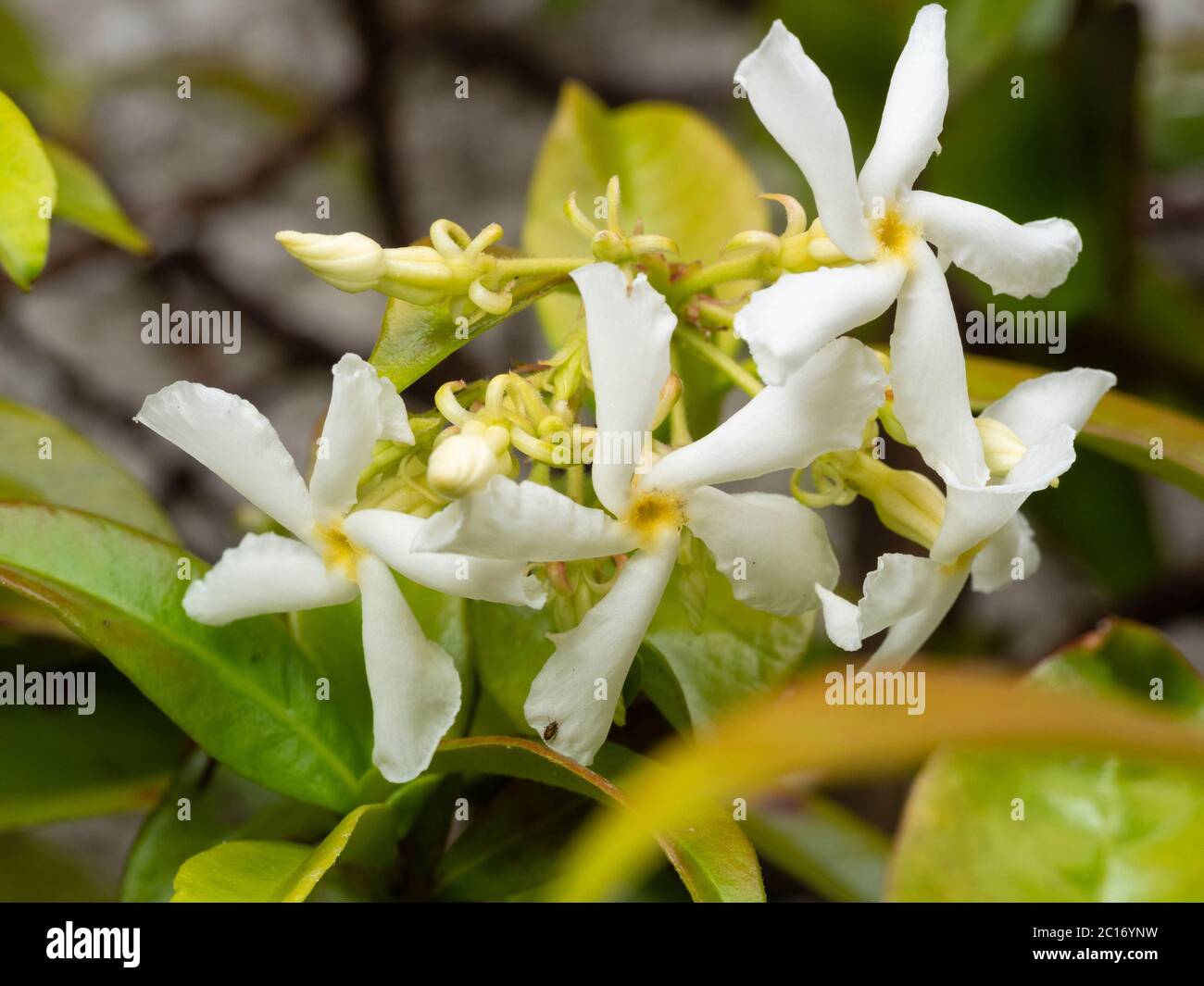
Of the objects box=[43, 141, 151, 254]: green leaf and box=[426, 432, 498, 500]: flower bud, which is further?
box=[43, 141, 151, 254]: green leaf

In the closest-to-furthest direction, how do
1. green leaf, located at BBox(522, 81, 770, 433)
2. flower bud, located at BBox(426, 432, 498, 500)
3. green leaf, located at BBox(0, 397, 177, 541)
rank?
flower bud, located at BBox(426, 432, 498, 500)
green leaf, located at BBox(0, 397, 177, 541)
green leaf, located at BBox(522, 81, 770, 433)

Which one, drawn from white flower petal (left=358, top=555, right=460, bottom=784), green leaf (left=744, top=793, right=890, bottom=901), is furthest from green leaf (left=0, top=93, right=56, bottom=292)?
green leaf (left=744, top=793, right=890, bottom=901)

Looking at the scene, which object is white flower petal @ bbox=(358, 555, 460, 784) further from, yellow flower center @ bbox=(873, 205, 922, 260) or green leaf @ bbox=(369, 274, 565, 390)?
yellow flower center @ bbox=(873, 205, 922, 260)

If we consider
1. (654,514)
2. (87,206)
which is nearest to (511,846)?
(654,514)

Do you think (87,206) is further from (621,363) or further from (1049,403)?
(1049,403)

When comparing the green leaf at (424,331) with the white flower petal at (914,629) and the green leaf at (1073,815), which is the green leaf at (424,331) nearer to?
the white flower petal at (914,629)

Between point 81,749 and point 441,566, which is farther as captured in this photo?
point 81,749
